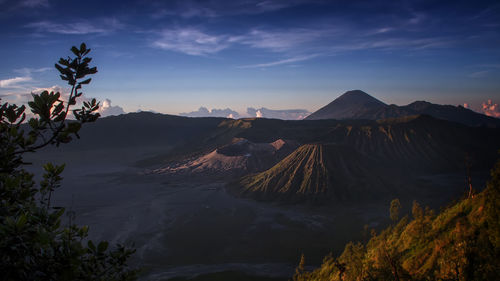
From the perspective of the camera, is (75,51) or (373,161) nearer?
(75,51)

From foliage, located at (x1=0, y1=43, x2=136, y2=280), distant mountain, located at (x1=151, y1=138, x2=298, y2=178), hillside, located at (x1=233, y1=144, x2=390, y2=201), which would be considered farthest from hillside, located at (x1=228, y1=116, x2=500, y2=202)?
foliage, located at (x1=0, y1=43, x2=136, y2=280)

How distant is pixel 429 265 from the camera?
11477mm

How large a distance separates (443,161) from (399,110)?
9665 centimetres

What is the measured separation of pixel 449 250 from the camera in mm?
10945

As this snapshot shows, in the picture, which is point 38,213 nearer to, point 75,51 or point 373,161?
point 75,51

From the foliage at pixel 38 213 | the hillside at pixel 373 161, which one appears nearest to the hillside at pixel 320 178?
the hillside at pixel 373 161

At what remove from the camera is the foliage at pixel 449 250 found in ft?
28.8

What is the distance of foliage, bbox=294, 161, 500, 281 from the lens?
8.77 m

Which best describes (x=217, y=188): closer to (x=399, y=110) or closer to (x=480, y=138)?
(x=480, y=138)

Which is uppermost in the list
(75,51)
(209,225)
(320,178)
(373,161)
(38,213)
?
(75,51)

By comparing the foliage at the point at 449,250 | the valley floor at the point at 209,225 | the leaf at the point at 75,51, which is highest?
the leaf at the point at 75,51

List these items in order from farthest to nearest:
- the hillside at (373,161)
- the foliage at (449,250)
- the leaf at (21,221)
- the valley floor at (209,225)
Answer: the hillside at (373,161) < the valley floor at (209,225) < the foliage at (449,250) < the leaf at (21,221)

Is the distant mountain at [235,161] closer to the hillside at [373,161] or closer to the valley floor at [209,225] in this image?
the valley floor at [209,225]

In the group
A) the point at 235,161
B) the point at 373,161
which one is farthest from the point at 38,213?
the point at 235,161
